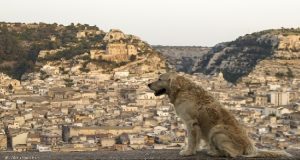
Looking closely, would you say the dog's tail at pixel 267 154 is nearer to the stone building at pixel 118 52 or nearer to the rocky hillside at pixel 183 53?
the stone building at pixel 118 52

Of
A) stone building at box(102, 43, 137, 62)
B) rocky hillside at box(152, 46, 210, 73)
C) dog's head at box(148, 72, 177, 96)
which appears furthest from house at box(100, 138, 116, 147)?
rocky hillside at box(152, 46, 210, 73)

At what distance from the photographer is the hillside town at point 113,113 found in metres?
37.6

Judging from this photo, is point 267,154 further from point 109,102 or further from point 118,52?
point 118,52

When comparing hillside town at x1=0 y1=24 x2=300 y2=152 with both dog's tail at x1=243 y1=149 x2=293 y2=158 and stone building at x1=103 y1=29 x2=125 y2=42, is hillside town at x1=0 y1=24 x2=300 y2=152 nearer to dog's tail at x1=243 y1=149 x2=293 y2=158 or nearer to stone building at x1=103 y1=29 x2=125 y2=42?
stone building at x1=103 y1=29 x2=125 y2=42

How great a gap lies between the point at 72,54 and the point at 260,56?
26.6 meters

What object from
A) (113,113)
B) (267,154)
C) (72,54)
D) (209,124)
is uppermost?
(72,54)

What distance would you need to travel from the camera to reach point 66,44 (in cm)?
9762

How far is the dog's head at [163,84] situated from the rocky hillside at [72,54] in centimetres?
7921

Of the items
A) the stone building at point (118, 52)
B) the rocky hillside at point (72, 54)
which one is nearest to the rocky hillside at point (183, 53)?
the rocky hillside at point (72, 54)

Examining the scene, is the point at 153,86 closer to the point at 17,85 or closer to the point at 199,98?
the point at 199,98

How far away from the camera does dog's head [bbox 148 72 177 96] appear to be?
22.0 ft

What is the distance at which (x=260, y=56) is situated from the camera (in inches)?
3639

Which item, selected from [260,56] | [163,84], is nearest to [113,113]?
[260,56]

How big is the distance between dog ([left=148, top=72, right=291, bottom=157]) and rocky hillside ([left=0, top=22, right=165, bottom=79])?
7946 centimetres
